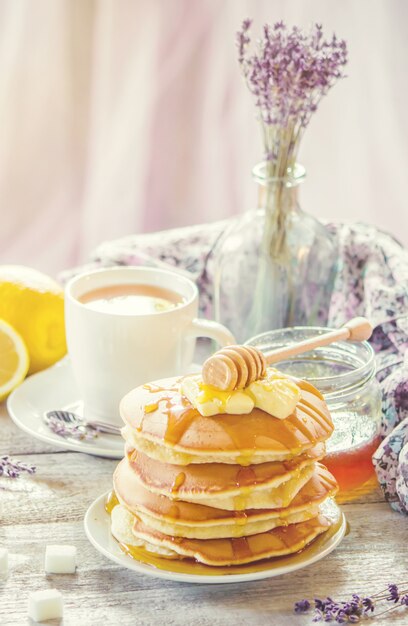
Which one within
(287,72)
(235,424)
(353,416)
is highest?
(287,72)

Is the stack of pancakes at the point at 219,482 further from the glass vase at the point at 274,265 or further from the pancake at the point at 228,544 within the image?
the glass vase at the point at 274,265

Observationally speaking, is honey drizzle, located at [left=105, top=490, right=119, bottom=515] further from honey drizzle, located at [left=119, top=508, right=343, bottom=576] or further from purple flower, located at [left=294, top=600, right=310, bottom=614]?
purple flower, located at [left=294, top=600, right=310, bottom=614]

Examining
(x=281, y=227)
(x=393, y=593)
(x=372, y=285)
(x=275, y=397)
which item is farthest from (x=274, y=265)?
(x=393, y=593)

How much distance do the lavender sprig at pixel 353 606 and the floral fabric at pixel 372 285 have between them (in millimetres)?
166

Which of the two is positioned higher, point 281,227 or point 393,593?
point 281,227

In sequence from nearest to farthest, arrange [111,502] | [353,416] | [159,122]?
1. [111,502]
2. [353,416]
3. [159,122]

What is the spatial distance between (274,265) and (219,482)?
59 cm

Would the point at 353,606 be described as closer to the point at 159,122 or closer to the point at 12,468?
the point at 12,468

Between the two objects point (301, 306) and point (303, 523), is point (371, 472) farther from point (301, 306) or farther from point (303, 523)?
point (301, 306)

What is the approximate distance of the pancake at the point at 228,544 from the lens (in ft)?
3.27

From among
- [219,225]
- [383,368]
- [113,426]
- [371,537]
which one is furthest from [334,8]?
[371,537]

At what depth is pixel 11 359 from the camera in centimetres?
148

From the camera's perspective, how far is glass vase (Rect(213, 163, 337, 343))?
150 cm

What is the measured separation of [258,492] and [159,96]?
1.73m
